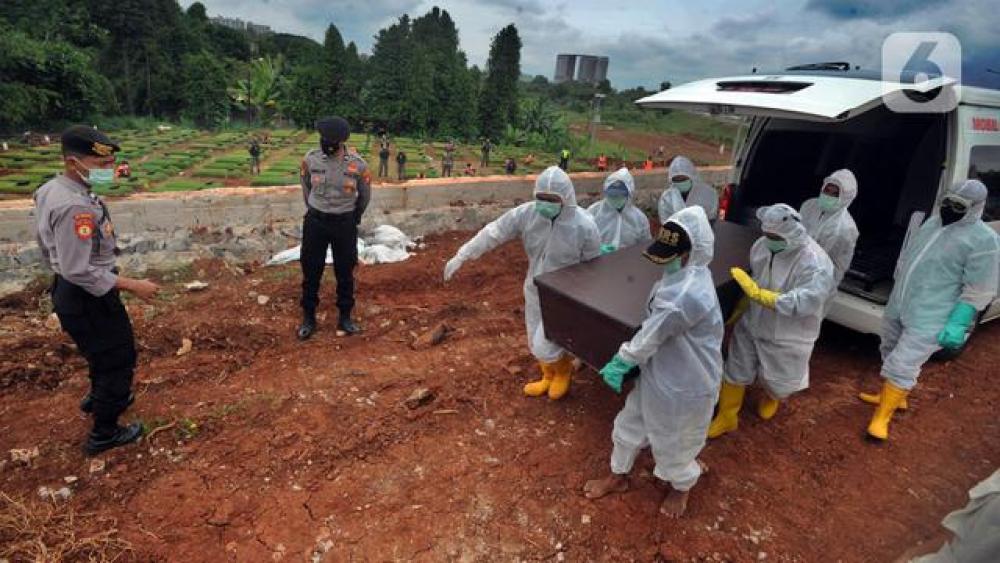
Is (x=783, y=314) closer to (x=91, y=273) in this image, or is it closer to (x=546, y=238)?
(x=546, y=238)

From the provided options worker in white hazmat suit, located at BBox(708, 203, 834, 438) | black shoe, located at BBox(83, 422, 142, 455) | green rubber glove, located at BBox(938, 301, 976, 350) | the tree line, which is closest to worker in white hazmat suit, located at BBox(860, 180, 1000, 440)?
green rubber glove, located at BBox(938, 301, 976, 350)

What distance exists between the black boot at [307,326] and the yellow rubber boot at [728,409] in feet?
10.0

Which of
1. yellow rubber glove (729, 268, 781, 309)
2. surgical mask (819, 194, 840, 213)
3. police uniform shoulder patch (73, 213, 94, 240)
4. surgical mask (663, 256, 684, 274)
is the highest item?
surgical mask (819, 194, 840, 213)

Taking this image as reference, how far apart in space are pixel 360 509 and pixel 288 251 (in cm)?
356

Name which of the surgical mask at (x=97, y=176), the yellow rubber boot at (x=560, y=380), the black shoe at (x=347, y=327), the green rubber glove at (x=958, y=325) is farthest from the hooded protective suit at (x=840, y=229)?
the surgical mask at (x=97, y=176)

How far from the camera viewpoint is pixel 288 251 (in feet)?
18.2

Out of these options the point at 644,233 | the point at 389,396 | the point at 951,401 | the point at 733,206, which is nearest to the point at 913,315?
the point at 951,401

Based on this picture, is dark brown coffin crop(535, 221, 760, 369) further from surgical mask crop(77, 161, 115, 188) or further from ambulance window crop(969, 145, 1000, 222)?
surgical mask crop(77, 161, 115, 188)

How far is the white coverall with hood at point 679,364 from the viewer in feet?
7.56

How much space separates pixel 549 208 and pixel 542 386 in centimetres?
124

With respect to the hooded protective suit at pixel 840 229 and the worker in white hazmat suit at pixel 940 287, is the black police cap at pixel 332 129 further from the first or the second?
the worker in white hazmat suit at pixel 940 287

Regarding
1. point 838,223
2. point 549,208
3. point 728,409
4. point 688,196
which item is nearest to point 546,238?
point 549,208

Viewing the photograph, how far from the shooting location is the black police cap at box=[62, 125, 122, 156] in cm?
250

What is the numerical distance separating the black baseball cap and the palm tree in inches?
755
